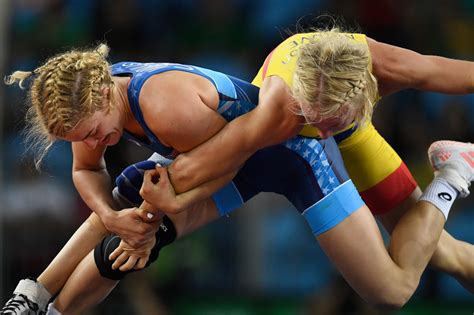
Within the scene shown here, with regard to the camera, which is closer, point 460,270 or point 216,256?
point 460,270

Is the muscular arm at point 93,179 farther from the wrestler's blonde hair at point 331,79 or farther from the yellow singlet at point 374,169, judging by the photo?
the wrestler's blonde hair at point 331,79

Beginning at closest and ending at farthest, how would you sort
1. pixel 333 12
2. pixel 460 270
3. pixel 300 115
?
pixel 300 115
pixel 460 270
pixel 333 12

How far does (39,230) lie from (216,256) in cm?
103

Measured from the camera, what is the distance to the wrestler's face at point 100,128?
11.2ft

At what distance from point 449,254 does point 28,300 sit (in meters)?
1.61

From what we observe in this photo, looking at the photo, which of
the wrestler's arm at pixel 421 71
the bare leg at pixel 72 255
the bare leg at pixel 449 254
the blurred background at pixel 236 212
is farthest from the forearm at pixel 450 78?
the blurred background at pixel 236 212

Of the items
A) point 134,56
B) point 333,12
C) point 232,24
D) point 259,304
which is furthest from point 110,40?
point 259,304

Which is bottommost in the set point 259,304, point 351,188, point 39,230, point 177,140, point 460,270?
point 259,304

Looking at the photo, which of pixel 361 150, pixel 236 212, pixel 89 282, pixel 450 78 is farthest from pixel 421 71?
pixel 236 212

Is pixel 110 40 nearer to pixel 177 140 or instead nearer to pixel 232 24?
pixel 232 24

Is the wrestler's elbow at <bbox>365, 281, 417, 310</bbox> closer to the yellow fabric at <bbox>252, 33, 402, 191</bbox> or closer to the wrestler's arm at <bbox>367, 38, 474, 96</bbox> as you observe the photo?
the yellow fabric at <bbox>252, 33, 402, 191</bbox>

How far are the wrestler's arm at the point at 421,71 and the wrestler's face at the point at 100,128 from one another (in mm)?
967

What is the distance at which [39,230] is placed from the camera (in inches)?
238

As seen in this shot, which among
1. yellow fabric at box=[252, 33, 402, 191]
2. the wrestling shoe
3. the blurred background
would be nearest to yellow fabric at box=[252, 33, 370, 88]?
yellow fabric at box=[252, 33, 402, 191]
